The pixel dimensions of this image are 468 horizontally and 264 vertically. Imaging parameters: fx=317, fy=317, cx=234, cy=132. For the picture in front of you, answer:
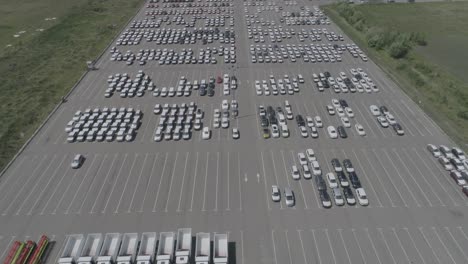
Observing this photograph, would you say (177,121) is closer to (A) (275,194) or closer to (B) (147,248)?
(A) (275,194)

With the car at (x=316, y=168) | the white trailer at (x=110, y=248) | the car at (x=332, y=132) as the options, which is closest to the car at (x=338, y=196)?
the car at (x=316, y=168)

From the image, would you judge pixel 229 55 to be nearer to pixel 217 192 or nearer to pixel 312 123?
pixel 312 123

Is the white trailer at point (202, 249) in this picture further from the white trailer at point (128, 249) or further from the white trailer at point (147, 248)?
the white trailer at point (128, 249)

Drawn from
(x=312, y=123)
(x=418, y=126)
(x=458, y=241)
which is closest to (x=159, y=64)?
(x=312, y=123)

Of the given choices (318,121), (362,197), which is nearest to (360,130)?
(318,121)

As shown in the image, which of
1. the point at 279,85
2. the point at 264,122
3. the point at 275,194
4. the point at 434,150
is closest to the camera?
the point at 275,194

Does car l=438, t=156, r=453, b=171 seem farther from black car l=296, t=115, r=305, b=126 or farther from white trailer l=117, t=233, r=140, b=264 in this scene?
white trailer l=117, t=233, r=140, b=264
